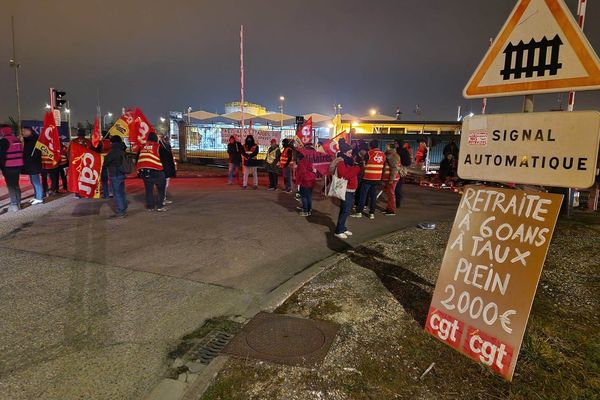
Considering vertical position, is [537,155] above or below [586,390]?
above

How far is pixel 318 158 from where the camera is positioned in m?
10.6

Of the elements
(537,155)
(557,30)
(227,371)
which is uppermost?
(557,30)

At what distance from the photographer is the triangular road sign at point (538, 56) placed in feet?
9.43

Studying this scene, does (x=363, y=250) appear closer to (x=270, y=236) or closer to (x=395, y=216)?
(x=270, y=236)

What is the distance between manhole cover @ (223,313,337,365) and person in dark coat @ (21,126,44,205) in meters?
8.92

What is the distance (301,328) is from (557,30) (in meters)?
3.36

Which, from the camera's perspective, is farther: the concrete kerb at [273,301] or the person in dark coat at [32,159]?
the person in dark coat at [32,159]

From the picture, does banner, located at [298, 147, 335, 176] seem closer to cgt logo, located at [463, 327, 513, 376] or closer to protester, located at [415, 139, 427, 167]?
cgt logo, located at [463, 327, 513, 376]

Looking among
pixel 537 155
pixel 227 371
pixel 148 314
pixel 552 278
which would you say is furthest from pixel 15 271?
pixel 552 278

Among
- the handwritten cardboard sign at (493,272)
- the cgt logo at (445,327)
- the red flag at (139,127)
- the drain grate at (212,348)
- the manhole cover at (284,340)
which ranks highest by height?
the red flag at (139,127)

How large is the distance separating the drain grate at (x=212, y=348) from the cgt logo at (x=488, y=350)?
7.19ft

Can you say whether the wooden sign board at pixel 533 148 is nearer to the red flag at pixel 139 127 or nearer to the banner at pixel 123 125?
the red flag at pixel 139 127

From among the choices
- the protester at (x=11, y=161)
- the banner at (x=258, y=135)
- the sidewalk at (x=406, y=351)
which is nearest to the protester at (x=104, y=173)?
the protester at (x=11, y=161)

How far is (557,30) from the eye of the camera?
299 centimetres
